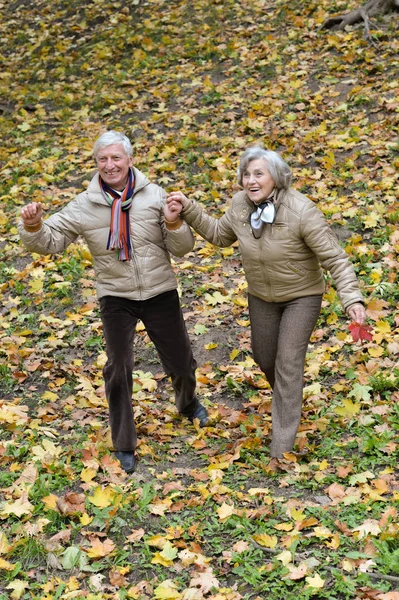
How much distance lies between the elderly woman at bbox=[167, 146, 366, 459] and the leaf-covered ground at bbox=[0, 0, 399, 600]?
1.74 feet

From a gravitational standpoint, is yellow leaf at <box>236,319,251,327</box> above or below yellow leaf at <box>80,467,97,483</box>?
above

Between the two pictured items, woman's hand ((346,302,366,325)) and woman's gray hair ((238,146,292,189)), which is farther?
woman's gray hair ((238,146,292,189))

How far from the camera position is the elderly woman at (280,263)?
4.52 m

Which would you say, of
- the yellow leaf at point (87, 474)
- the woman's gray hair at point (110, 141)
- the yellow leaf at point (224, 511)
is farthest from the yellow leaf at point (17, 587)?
the woman's gray hair at point (110, 141)

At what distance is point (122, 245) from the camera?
4.65 meters

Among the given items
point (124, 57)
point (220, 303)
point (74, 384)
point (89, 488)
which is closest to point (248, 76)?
point (124, 57)

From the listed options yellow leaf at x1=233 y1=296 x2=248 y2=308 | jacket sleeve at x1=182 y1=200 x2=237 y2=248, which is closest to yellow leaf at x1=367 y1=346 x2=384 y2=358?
yellow leaf at x1=233 y1=296 x2=248 y2=308

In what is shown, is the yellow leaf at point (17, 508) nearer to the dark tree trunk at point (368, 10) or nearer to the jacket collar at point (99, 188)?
the jacket collar at point (99, 188)

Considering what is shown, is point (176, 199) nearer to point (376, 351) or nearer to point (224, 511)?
point (224, 511)

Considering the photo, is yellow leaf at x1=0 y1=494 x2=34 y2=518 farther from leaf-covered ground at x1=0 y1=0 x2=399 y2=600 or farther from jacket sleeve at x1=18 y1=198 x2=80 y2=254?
jacket sleeve at x1=18 y1=198 x2=80 y2=254

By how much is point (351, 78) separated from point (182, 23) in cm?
444

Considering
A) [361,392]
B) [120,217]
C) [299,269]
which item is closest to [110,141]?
[120,217]

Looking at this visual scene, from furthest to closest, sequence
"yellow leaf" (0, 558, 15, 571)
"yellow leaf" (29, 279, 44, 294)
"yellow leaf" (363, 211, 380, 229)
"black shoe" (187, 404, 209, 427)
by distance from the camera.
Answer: "yellow leaf" (29, 279, 44, 294) → "yellow leaf" (363, 211, 380, 229) → "black shoe" (187, 404, 209, 427) → "yellow leaf" (0, 558, 15, 571)

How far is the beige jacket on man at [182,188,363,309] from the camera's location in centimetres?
452
